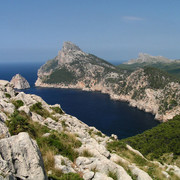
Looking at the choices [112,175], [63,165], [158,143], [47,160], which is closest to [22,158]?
[47,160]

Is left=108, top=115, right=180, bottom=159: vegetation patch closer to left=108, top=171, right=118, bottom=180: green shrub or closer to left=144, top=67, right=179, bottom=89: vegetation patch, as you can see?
left=108, top=171, right=118, bottom=180: green shrub

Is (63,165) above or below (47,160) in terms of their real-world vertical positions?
below

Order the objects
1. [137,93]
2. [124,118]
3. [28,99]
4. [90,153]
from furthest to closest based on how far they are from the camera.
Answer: [137,93] < [124,118] < [28,99] < [90,153]

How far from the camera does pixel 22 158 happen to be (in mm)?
7922

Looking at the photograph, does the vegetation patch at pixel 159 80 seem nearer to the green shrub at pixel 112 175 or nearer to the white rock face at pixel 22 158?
the green shrub at pixel 112 175

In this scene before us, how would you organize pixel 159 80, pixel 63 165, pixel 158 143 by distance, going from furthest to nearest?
pixel 159 80
pixel 158 143
pixel 63 165

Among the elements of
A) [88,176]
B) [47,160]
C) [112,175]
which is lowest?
[112,175]

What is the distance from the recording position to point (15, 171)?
7613 mm

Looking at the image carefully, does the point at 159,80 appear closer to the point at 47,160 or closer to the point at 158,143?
the point at 158,143

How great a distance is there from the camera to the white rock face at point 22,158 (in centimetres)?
756

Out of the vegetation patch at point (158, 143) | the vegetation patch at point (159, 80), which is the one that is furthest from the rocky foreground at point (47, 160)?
the vegetation patch at point (159, 80)

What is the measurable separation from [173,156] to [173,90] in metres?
122

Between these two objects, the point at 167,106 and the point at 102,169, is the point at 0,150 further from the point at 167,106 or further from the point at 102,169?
the point at 167,106

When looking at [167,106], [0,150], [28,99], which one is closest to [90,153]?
[0,150]
